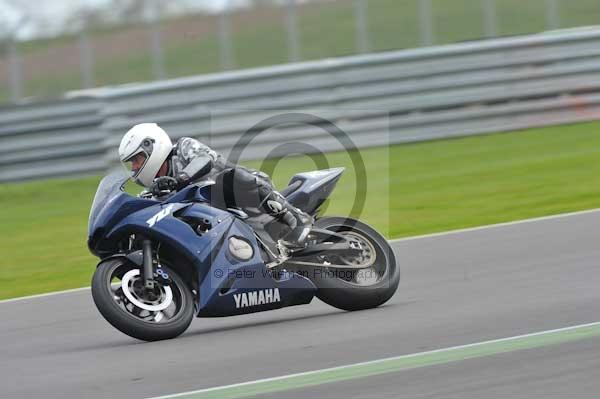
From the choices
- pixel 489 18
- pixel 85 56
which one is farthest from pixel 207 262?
pixel 489 18

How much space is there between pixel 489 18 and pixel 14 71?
723cm

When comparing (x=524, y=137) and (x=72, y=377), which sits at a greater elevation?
(x=72, y=377)

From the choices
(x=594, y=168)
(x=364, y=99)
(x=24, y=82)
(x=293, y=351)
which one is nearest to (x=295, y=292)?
(x=293, y=351)

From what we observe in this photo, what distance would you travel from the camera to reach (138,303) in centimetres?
729

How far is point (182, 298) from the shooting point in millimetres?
7492

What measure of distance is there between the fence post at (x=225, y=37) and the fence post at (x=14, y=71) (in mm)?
Result: 2919

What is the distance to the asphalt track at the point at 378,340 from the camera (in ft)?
19.3

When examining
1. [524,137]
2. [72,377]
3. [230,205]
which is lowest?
[524,137]

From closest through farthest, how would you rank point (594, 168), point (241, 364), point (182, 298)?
point (241, 364), point (182, 298), point (594, 168)

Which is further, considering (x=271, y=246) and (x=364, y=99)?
(x=364, y=99)

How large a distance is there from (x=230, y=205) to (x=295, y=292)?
0.71 meters

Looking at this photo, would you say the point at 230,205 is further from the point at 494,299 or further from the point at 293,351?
the point at 494,299

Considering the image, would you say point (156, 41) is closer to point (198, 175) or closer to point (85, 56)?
point (85, 56)

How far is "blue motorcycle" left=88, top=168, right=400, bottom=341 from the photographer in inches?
290
